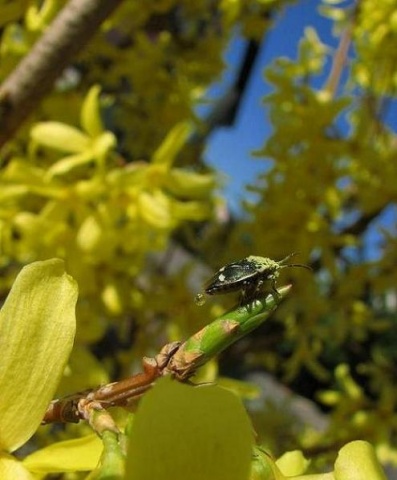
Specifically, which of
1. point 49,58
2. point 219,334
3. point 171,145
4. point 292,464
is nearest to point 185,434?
point 219,334

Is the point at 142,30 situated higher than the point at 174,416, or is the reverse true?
the point at 174,416

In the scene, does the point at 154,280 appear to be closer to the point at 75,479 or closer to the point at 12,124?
the point at 75,479

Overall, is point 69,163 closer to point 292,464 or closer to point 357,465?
point 292,464

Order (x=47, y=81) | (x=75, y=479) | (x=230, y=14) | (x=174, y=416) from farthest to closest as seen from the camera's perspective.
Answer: (x=230, y=14) → (x=75, y=479) → (x=47, y=81) → (x=174, y=416)

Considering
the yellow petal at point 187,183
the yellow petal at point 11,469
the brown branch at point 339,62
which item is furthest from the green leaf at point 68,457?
the brown branch at point 339,62

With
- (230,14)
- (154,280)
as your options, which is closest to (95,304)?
(154,280)

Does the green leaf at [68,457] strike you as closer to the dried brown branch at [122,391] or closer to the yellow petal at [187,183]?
the dried brown branch at [122,391]
